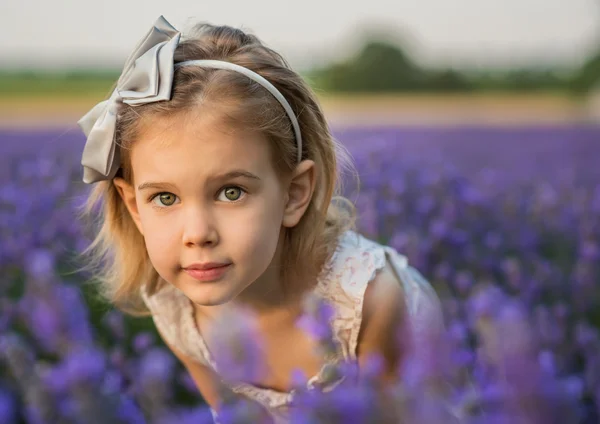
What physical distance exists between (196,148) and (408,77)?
54.8 feet

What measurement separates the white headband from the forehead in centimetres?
8

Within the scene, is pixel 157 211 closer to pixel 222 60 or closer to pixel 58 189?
pixel 222 60

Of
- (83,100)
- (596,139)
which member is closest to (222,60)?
(596,139)

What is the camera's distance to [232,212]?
4.69 ft

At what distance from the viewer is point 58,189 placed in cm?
302

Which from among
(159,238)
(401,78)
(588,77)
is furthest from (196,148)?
(401,78)

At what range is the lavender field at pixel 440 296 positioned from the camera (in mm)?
757

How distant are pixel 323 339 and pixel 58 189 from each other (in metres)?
1.97

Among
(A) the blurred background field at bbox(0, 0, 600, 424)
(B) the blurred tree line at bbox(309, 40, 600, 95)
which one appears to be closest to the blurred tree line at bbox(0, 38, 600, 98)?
(B) the blurred tree line at bbox(309, 40, 600, 95)

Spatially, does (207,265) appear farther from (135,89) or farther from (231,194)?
(135,89)

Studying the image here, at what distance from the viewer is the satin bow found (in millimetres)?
1579

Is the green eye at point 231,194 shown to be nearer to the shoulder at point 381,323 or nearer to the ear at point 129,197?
the ear at point 129,197

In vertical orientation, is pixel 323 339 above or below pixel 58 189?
above

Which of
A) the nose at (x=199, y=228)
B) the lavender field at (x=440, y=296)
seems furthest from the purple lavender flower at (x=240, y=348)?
the nose at (x=199, y=228)
